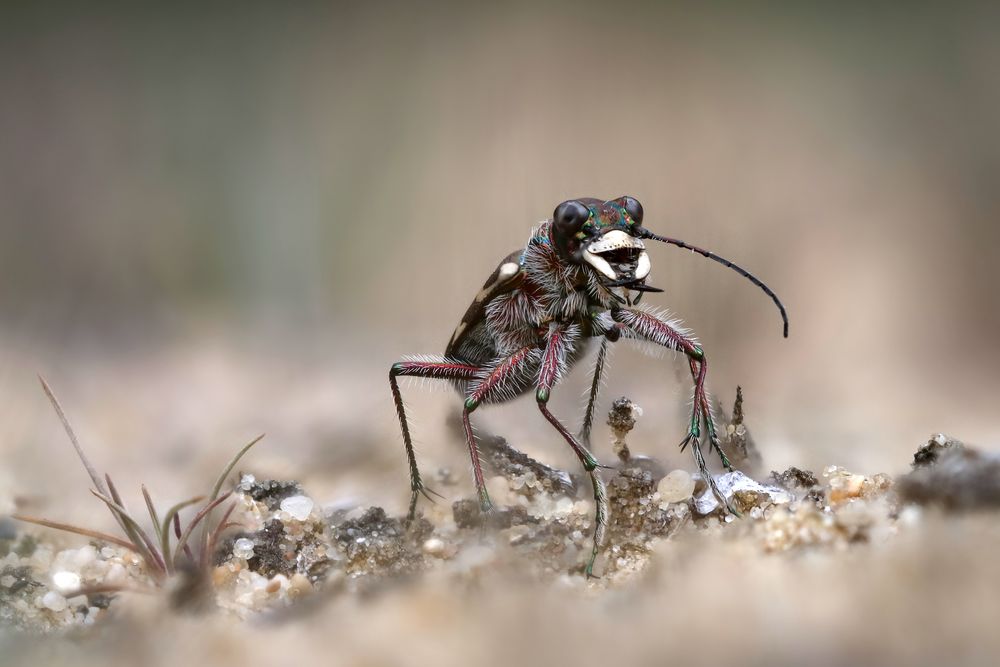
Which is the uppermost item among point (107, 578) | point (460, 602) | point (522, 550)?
point (522, 550)

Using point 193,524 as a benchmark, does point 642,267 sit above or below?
above

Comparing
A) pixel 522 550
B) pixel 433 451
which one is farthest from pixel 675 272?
pixel 522 550

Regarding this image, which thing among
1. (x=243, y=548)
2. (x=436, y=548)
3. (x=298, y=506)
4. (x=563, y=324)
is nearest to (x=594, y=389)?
(x=563, y=324)

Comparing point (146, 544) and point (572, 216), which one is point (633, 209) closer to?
point (572, 216)

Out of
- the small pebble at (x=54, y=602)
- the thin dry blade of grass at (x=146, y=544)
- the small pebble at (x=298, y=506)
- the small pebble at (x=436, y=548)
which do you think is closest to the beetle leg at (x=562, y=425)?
the small pebble at (x=436, y=548)

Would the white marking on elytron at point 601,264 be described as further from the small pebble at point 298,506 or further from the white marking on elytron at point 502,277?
the small pebble at point 298,506

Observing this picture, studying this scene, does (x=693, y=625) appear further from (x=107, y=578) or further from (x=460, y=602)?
(x=107, y=578)
